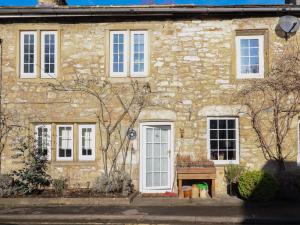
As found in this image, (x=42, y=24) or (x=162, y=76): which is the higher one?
(x=42, y=24)

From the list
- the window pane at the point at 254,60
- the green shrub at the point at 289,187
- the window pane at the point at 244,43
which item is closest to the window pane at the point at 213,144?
the green shrub at the point at 289,187

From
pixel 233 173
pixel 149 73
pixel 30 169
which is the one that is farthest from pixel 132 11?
pixel 233 173

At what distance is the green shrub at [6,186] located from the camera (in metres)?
11.6

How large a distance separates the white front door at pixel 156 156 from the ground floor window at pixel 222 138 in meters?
1.27

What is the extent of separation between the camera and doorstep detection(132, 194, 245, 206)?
1119cm

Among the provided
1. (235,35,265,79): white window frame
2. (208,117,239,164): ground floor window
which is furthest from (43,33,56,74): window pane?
(235,35,265,79): white window frame

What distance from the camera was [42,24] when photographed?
42.7 feet

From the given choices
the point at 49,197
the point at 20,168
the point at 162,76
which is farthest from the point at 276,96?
the point at 20,168

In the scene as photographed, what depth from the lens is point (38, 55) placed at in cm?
1303

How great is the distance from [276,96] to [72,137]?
639 centimetres

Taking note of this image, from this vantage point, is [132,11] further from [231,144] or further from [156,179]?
[156,179]

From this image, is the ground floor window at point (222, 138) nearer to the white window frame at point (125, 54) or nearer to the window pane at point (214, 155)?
the window pane at point (214, 155)

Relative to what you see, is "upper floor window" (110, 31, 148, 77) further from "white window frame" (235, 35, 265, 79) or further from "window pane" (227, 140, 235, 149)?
"window pane" (227, 140, 235, 149)

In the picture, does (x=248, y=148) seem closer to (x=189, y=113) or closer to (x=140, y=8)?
(x=189, y=113)
